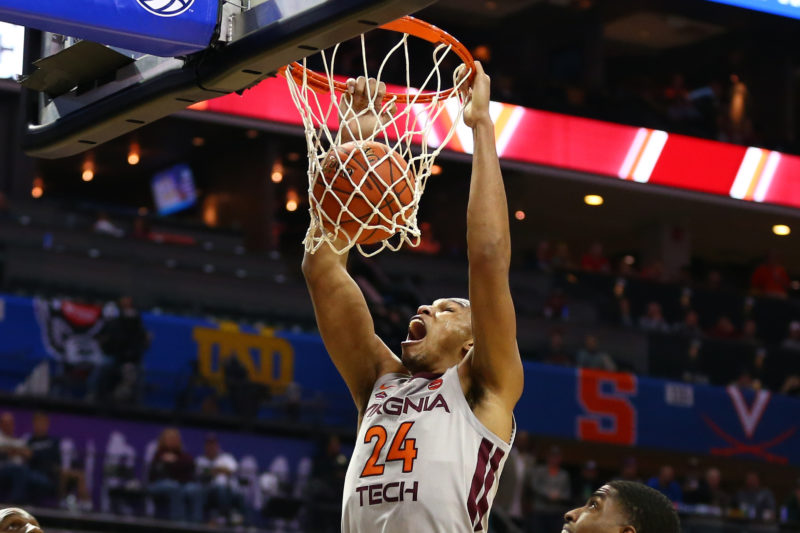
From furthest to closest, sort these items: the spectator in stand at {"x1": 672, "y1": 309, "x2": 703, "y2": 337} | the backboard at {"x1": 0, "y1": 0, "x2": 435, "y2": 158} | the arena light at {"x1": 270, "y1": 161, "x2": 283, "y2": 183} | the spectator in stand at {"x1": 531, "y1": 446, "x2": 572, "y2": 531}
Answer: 1. the arena light at {"x1": 270, "y1": 161, "x2": 283, "y2": 183}
2. the spectator in stand at {"x1": 672, "y1": 309, "x2": 703, "y2": 337}
3. the spectator in stand at {"x1": 531, "y1": 446, "x2": 572, "y2": 531}
4. the backboard at {"x1": 0, "y1": 0, "x2": 435, "y2": 158}

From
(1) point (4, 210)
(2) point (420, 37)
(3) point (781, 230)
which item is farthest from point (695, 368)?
(2) point (420, 37)

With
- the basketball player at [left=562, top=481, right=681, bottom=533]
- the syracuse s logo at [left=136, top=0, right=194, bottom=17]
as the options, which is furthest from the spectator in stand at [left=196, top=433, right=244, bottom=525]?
the syracuse s logo at [left=136, top=0, right=194, bottom=17]

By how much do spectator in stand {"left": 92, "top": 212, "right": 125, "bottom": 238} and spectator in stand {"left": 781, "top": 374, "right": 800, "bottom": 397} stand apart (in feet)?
28.9

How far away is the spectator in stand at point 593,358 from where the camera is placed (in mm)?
16094

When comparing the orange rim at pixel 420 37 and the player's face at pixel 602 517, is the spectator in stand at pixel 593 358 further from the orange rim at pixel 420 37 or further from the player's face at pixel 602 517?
the player's face at pixel 602 517

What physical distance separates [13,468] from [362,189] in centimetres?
722

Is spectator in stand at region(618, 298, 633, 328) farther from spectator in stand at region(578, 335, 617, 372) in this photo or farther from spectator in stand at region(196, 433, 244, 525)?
spectator in stand at region(196, 433, 244, 525)

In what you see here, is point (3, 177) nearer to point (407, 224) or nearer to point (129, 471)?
point (129, 471)

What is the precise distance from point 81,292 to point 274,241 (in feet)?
12.8

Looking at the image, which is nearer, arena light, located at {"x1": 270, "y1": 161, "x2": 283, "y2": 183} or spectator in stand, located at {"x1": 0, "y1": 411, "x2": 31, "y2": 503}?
spectator in stand, located at {"x1": 0, "y1": 411, "x2": 31, "y2": 503}

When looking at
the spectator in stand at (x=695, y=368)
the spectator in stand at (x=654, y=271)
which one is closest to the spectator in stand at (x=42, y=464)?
the spectator in stand at (x=695, y=368)

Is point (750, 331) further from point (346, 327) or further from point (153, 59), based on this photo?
point (153, 59)

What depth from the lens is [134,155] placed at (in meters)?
20.3

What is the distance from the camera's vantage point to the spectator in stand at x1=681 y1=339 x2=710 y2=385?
1655cm
